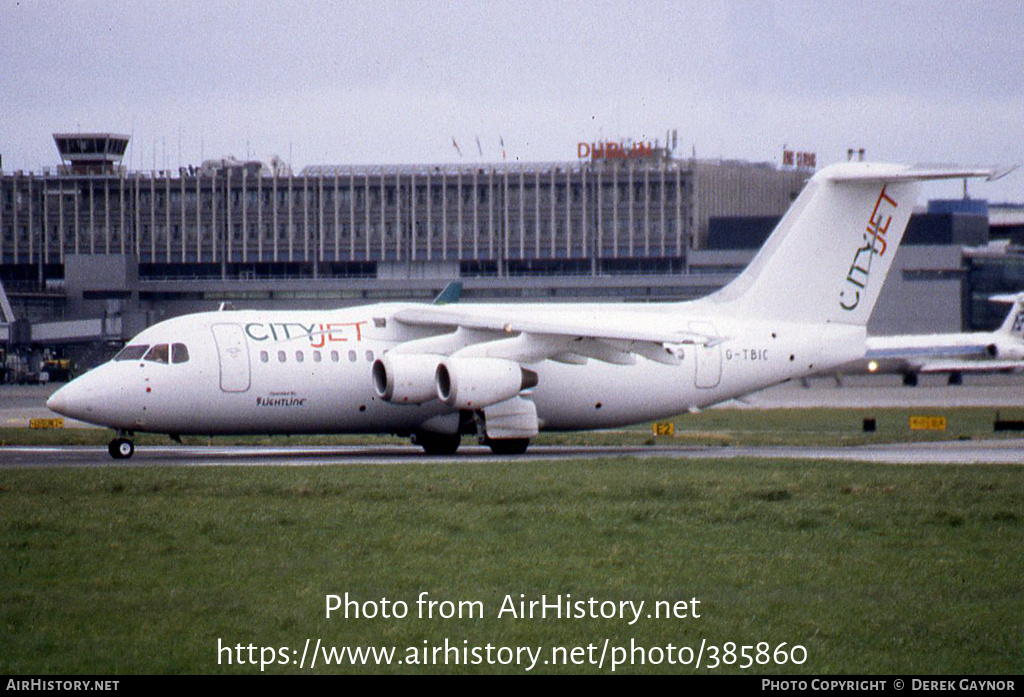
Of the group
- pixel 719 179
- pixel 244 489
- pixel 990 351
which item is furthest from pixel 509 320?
pixel 719 179

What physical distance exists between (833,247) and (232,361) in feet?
51.5

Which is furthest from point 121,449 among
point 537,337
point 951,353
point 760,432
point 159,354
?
point 951,353

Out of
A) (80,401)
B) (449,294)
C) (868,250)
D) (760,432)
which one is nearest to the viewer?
(80,401)

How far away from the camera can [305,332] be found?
35.8 metres

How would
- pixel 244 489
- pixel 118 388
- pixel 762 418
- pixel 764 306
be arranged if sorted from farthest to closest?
pixel 762 418
pixel 764 306
pixel 118 388
pixel 244 489

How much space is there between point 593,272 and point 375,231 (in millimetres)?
17776

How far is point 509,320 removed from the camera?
36.3 m

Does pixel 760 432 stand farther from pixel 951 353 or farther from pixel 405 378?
pixel 951 353

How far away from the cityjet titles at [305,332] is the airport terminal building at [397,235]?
241ft

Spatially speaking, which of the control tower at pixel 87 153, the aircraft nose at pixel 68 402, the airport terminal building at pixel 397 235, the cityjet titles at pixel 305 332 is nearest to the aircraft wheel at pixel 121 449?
the aircraft nose at pixel 68 402

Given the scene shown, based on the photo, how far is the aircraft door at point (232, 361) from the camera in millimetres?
34375

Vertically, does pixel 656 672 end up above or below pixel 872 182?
below

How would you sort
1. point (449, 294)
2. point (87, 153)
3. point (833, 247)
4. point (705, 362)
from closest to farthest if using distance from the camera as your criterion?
1. point (705, 362)
2. point (833, 247)
3. point (449, 294)
4. point (87, 153)

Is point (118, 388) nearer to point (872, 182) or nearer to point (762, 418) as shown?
point (872, 182)
